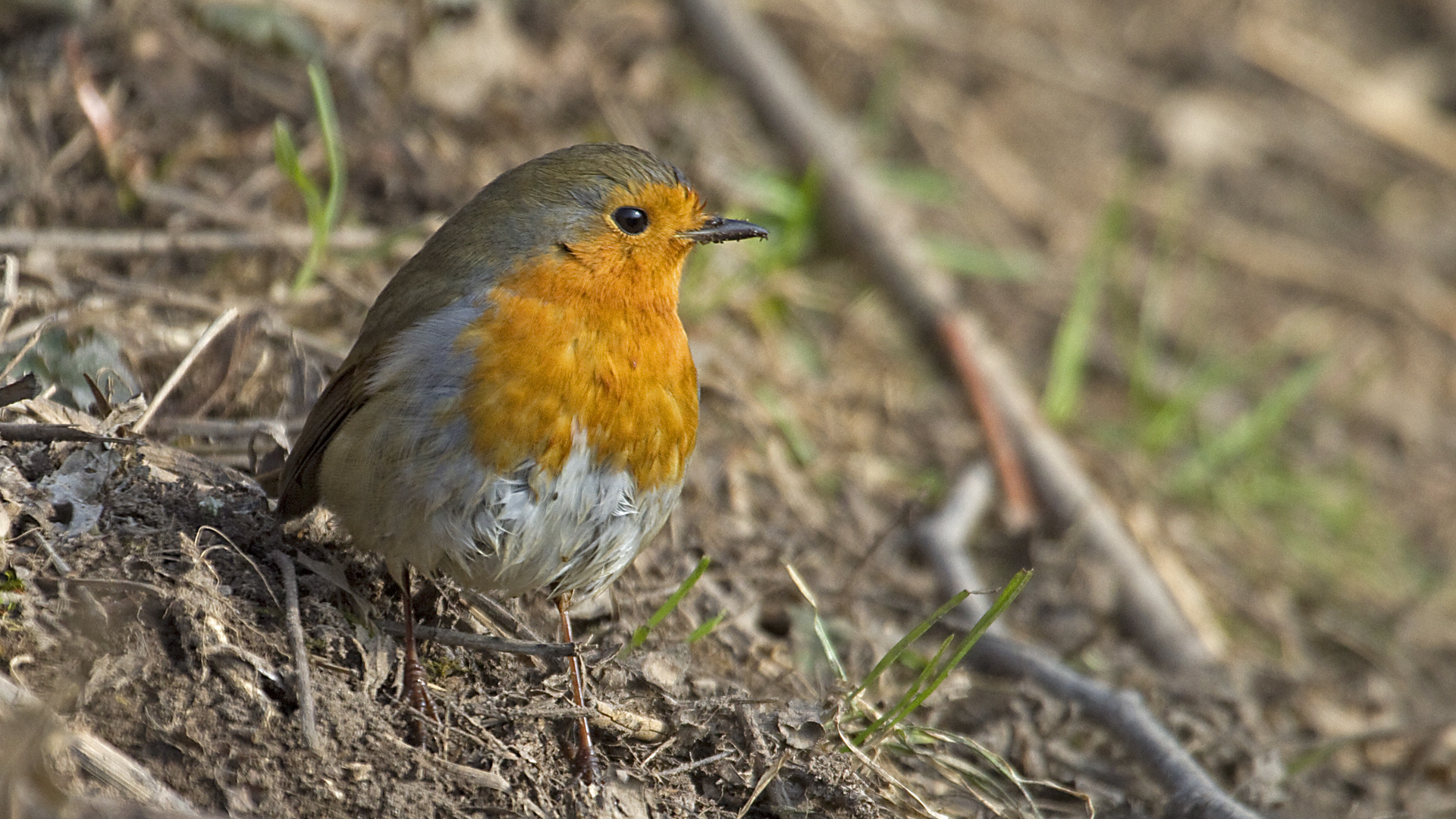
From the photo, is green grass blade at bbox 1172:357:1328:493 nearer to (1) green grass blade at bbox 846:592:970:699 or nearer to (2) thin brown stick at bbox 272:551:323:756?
(1) green grass blade at bbox 846:592:970:699

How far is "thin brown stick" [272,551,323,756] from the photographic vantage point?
2.49 m

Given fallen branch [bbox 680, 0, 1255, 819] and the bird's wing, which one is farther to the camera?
fallen branch [bbox 680, 0, 1255, 819]

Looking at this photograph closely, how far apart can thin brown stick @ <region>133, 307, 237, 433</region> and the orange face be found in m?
0.93

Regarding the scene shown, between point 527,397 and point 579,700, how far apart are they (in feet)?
2.16

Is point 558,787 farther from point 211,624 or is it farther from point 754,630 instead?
point 754,630

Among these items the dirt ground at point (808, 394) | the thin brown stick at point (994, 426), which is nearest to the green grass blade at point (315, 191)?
the dirt ground at point (808, 394)

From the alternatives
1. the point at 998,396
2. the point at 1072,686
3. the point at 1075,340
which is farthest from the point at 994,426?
the point at 1072,686

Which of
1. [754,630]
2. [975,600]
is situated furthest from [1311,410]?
[754,630]

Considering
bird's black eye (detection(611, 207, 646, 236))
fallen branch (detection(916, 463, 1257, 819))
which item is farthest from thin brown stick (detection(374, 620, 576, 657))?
fallen branch (detection(916, 463, 1257, 819))

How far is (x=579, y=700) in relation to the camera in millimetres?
2842

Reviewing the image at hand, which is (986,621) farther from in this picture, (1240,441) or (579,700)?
(1240,441)

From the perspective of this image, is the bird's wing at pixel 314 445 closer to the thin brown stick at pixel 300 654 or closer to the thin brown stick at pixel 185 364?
the thin brown stick at pixel 300 654

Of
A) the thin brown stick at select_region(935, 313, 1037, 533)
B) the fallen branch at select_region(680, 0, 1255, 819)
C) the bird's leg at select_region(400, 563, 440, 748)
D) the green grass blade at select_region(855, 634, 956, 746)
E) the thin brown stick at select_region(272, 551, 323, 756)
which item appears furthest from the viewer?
the thin brown stick at select_region(935, 313, 1037, 533)

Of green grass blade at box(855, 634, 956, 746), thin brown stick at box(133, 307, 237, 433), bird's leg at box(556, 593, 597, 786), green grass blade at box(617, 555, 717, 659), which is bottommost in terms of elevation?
thin brown stick at box(133, 307, 237, 433)
